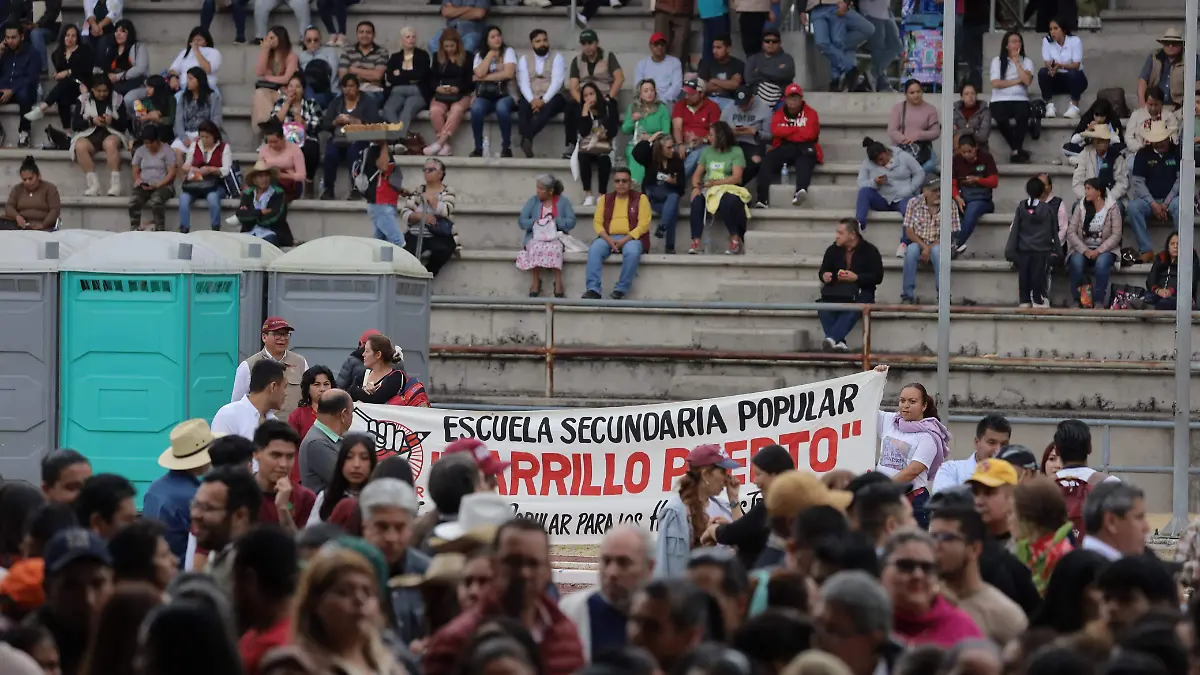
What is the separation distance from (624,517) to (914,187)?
29.1 ft

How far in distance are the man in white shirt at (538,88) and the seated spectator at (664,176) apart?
176 cm

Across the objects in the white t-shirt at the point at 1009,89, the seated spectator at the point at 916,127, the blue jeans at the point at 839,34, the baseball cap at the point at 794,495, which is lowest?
the baseball cap at the point at 794,495

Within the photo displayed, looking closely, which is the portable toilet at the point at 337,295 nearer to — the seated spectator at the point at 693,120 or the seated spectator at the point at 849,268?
the seated spectator at the point at 849,268

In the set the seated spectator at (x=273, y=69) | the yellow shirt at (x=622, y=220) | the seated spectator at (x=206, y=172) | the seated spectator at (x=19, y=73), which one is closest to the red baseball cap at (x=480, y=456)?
the yellow shirt at (x=622, y=220)

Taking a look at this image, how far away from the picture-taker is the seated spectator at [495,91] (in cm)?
2488

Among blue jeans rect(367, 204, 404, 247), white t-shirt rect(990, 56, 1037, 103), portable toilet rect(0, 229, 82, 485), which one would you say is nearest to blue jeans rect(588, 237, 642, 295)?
blue jeans rect(367, 204, 404, 247)

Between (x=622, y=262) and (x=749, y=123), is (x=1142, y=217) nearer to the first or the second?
(x=749, y=123)

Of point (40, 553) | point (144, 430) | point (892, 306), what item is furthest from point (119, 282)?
point (40, 553)

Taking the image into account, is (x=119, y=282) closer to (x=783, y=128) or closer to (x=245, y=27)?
(x=783, y=128)

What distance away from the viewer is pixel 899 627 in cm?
763

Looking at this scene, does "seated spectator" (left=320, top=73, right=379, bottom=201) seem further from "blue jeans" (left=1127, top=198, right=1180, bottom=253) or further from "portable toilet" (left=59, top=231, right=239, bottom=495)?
"blue jeans" (left=1127, top=198, right=1180, bottom=253)

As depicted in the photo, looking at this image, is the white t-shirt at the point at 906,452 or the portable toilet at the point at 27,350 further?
the portable toilet at the point at 27,350

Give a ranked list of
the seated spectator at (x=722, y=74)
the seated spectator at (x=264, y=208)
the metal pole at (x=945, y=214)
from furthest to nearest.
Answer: the seated spectator at (x=722, y=74), the seated spectator at (x=264, y=208), the metal pole at (x=945, y=214)

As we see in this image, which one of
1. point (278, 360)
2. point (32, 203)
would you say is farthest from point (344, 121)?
point (278, 360)
